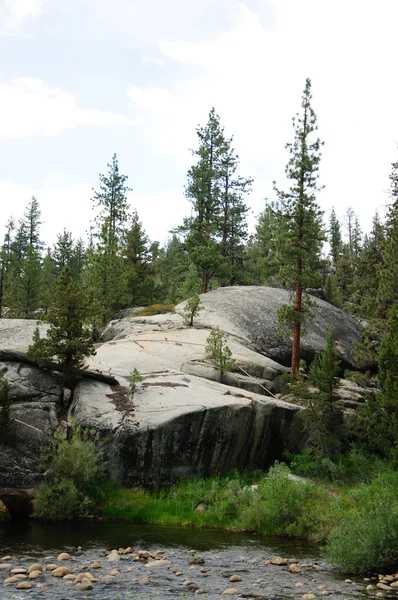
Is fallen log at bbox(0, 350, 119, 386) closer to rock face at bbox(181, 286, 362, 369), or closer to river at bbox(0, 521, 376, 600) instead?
river at bbox(0, 521, 376, 600)

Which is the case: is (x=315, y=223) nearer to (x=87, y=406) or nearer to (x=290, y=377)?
(x=290, y=377)

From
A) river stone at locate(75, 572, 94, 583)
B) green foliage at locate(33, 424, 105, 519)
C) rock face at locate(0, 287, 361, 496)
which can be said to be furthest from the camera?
rock face at locate(0, 287, 361, 496)

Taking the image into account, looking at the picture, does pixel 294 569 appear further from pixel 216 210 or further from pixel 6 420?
pixel 216 210

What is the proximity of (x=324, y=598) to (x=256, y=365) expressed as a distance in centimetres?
1831

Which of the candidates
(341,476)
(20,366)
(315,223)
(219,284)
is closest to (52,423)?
(20,366)

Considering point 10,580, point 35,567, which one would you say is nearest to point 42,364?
point 35,567

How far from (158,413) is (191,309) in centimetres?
1184

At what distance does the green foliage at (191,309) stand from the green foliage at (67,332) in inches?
381

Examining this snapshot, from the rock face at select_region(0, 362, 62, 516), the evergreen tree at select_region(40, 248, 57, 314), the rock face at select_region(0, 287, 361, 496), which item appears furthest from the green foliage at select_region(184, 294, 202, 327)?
the evergreen tree at select_region(40, 248, 57, 314)

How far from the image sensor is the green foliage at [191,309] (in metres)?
31.7

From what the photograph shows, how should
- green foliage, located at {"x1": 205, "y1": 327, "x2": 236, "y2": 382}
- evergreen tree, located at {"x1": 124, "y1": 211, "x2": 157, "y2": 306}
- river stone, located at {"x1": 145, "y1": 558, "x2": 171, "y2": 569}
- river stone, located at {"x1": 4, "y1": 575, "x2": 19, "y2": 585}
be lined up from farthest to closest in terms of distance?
evergreen tree, located at {"x1": 124, "y1": 211, "x2": 157, "y2": 306}
green foliage, located at {"x1": 205, "y1": 327, "x2": 236, "y2": 382}
river stone, located at {"x1": 145, "y1": 558, "x2": 171, "y2": 569}
river stone, located at {"x1": 4, "y1": 575, "x2": 19, "y2": 585}

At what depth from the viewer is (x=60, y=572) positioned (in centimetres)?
1218

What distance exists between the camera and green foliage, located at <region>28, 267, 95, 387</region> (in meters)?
22.2

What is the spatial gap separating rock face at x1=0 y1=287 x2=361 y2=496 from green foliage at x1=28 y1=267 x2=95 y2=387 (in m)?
0.94
